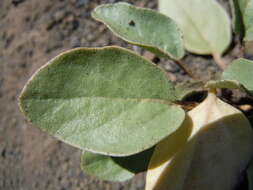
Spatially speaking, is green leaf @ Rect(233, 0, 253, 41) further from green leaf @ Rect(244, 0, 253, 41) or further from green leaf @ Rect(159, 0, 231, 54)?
green leaf @ Rect(159, 0, 231, 54)

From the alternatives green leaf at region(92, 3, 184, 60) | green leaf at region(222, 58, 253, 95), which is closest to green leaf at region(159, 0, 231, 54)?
green leaf at region(92, 3, 184, 60)

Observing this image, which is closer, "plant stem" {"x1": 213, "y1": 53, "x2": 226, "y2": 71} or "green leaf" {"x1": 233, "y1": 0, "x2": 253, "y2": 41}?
"green leaf" {"x1": 233, "y1": 0, "x2": 253, "y2": 41}

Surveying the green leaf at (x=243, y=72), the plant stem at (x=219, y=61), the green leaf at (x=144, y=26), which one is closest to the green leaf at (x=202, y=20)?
the plant stem at (x=219, y=61)

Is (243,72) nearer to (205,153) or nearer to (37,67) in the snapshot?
(205,153)

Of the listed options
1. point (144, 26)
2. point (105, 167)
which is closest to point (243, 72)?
point (144, 26)

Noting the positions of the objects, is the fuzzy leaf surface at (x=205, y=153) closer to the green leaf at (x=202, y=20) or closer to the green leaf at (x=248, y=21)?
the green leaf at (x=248, y=21)

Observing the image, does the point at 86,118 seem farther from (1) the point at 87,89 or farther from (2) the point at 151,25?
(2) the point at 151,25
